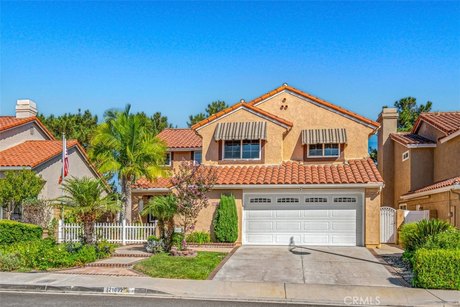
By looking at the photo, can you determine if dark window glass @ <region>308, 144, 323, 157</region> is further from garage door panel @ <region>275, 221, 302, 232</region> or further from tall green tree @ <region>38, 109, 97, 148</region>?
tall green tree @ <region>38, 109, 97, 148</region>

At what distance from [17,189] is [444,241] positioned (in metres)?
18.4

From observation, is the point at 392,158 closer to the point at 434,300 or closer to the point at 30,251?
the point at 434,300

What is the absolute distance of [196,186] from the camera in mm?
16953

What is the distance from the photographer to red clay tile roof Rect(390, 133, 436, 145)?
24.1 meters

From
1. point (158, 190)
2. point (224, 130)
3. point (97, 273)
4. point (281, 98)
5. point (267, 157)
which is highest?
point (281, 98)

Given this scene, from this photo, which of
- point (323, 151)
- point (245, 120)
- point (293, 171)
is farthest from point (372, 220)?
point (245, 120)

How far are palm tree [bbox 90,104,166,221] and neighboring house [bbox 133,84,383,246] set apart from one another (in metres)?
2.30

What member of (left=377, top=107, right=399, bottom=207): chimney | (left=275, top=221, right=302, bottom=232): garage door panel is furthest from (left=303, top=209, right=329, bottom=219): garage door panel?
(left=377, top=107, right=399, bottom=207): chimney

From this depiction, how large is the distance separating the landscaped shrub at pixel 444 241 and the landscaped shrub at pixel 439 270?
3.37 ft

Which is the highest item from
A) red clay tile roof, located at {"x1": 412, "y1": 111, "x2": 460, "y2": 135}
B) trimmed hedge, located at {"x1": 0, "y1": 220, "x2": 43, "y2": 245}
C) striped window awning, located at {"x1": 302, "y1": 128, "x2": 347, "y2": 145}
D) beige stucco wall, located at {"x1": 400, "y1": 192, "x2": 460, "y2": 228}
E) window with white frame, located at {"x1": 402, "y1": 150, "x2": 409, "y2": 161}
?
red clay tile roof, located at {"x1": 412, "y1": 111, "x2": 460, "y2": 135}

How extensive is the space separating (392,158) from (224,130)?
38.7ft

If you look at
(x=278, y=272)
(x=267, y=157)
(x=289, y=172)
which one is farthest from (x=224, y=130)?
(x=278, y=272)

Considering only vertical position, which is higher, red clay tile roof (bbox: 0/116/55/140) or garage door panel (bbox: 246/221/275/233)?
red clay tile roof (bbox: 0/116/55/140)

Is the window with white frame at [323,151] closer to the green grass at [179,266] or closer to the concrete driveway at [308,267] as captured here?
the concrete driveway at [308,267]
